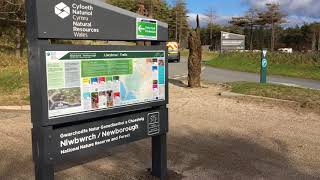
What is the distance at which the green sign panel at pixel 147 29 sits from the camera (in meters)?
4.99

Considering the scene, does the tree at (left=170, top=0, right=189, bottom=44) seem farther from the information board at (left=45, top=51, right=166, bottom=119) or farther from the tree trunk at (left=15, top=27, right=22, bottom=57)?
the information board at (left=45, top=51, right=166, bottom=119)

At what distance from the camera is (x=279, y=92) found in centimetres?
1248

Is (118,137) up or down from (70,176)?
up

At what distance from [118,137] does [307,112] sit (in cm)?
661

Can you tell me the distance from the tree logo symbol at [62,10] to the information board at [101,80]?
34 centimetres

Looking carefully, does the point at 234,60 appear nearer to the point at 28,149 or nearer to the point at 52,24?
the point at 28,149

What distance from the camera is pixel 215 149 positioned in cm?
684

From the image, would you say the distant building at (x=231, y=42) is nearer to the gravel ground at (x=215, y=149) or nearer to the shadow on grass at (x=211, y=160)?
the gravel ground at (x=215, y=149)

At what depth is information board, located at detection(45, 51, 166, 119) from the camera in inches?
160

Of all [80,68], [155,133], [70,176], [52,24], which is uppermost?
[52,24]

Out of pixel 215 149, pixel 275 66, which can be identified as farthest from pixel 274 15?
pixel 215 149

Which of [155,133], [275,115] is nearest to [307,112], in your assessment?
[275,115]

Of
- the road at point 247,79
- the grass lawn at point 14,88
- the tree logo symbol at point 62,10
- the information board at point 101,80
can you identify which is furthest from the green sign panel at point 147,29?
the road at point 247,79

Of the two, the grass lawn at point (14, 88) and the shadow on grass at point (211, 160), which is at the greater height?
the grass lawn at point (14, 88)
